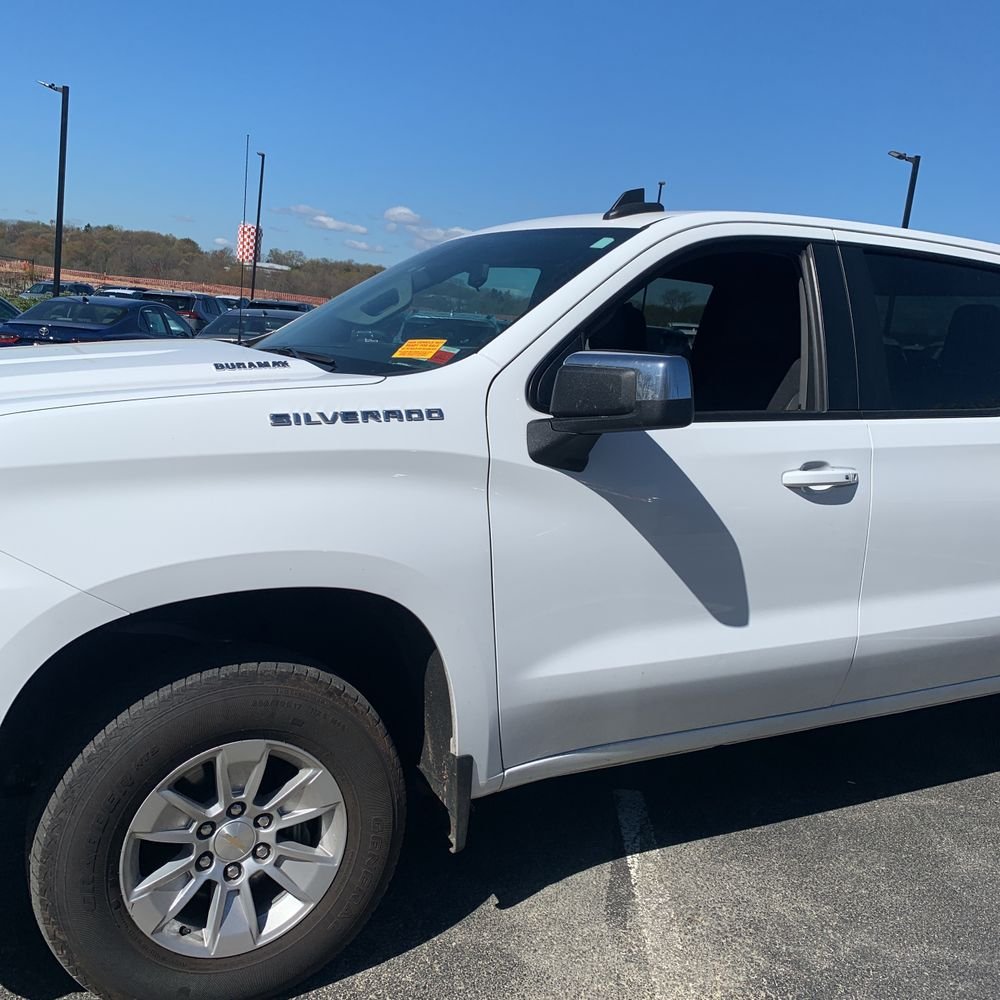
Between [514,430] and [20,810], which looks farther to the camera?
[20,810]

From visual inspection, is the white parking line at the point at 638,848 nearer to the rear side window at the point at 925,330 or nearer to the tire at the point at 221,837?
the tire at the point at 221,837

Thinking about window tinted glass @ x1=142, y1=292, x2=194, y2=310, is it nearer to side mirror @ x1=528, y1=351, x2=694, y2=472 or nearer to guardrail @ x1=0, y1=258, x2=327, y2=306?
guardrail @ x1=0, y1=258, x2=327, y2=306

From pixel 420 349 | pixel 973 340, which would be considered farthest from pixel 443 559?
pixel 973 340

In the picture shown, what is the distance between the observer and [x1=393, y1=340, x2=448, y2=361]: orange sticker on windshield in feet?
8.61

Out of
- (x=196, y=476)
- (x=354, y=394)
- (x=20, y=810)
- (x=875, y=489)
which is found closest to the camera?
(x=196, y=476)

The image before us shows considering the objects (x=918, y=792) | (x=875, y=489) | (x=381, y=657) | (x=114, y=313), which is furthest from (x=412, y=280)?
(x=114, y=313)

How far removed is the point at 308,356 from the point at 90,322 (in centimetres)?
1189

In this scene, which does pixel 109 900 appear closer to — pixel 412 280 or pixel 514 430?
pixel 514 430

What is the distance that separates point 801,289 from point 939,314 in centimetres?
64

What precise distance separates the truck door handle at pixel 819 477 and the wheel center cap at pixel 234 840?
5.41ft

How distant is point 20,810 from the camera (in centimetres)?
322

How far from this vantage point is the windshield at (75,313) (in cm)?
1356

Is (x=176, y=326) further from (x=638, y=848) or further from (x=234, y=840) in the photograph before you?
(x=234, y=840)

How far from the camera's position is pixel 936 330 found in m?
3.35
